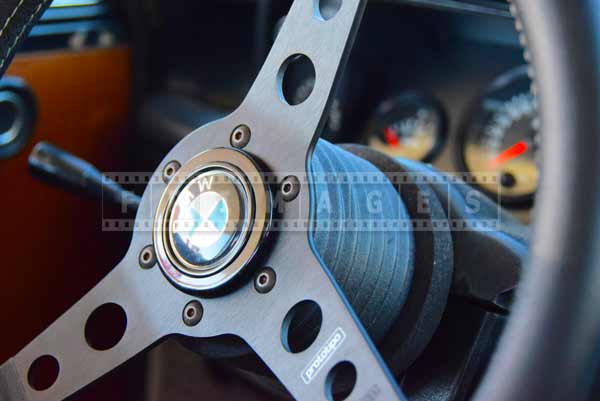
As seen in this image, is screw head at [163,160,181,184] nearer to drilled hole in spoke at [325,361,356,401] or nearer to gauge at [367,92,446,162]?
drilled hole in spoke at [325,361,356,401]

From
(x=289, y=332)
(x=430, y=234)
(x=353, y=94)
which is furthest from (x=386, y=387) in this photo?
(x=353, y=94)

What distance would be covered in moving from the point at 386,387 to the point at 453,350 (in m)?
0.23

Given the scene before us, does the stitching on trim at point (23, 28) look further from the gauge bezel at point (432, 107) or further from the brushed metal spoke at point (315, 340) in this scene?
the gauge bezel at point (432, 107)

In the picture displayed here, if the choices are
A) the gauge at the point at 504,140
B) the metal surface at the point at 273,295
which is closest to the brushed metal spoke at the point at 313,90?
the metal surface at the point at 273,295

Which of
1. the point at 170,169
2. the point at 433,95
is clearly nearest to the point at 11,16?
the point at 170,169

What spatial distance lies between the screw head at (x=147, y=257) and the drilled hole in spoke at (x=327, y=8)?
225 mm

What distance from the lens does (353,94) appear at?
4.55 ft

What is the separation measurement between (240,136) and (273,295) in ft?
0.42

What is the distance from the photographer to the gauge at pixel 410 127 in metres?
1.37

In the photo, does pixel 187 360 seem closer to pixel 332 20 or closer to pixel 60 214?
pixel 60 214

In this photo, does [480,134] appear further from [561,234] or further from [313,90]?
[561,234]

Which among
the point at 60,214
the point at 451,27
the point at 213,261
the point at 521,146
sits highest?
the point at 451,27

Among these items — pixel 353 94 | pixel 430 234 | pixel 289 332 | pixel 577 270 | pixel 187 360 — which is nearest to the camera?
pixel 577 270

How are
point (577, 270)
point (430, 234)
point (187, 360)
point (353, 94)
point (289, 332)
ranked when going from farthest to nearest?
point (353, 94)
point (187, 360)
point (430, 234)
point (289, 332)
point (577, 270)
